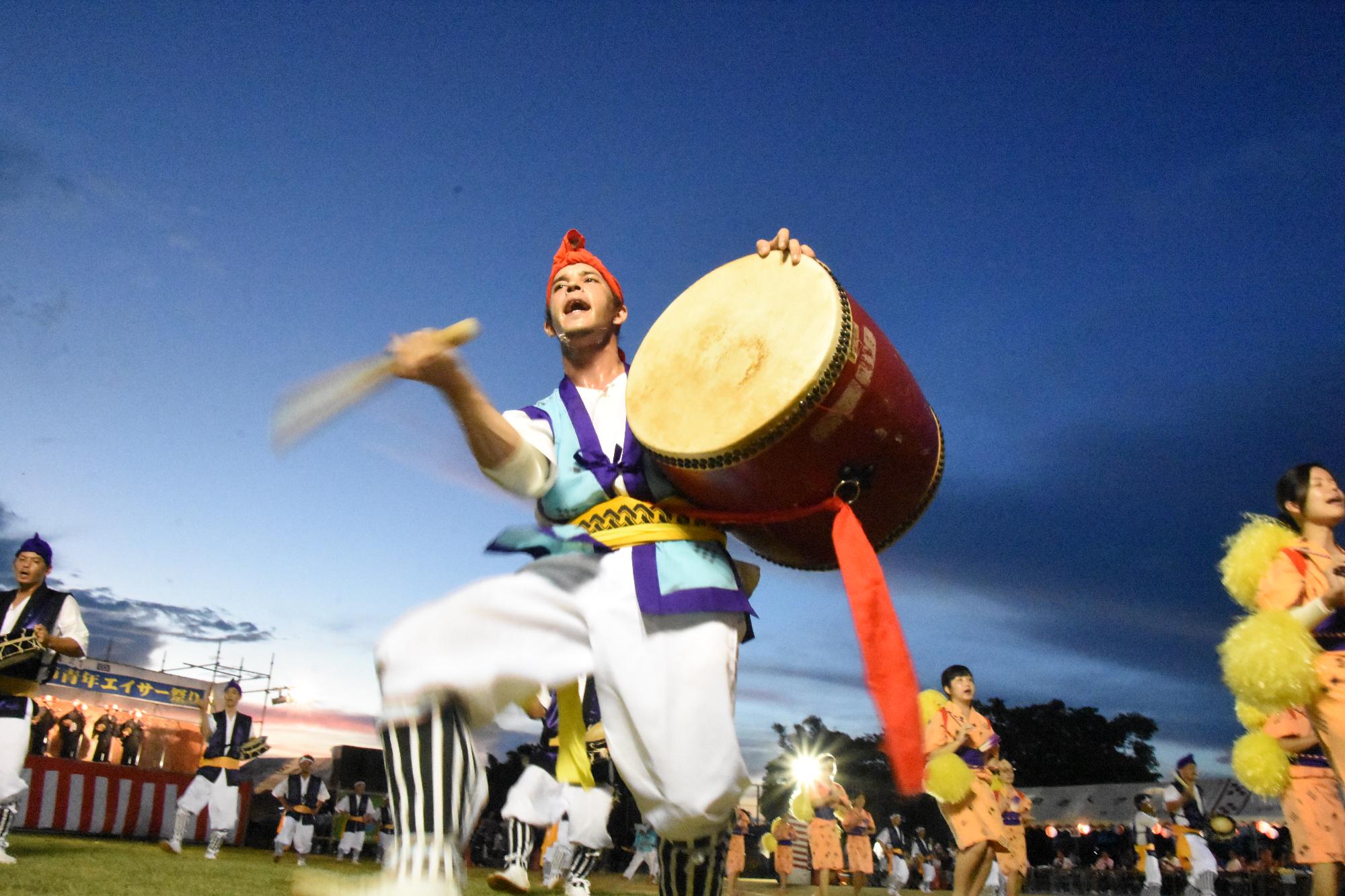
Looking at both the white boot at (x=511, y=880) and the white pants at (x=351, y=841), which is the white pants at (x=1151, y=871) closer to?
the white boot at (x=511, y=880)

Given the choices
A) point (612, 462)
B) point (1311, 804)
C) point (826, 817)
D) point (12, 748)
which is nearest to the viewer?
point (612, 462)

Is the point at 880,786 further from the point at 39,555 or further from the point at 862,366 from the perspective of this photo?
the point at 862,366

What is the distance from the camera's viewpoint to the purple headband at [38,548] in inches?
263

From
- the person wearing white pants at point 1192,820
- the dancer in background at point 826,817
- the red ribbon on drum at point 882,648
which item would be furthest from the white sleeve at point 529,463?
the dancer in background at point 826,817

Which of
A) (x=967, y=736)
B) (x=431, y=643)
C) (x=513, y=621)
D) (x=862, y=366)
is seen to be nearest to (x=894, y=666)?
(x=862, y=366)

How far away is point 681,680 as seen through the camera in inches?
90.6

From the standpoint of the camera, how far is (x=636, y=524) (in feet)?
8.32

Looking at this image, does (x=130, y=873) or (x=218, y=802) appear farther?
(x=218, y=802)

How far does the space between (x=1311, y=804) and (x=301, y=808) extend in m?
14.0

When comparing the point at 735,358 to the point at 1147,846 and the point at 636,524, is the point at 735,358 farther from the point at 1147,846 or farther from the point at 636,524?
the point at 1147,846

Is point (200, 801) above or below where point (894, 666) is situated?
below

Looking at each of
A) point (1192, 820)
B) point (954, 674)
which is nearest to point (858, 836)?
point (1192, 820)

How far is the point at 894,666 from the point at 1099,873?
69.6 ft

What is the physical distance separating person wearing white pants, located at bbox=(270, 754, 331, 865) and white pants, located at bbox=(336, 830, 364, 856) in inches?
68.5
